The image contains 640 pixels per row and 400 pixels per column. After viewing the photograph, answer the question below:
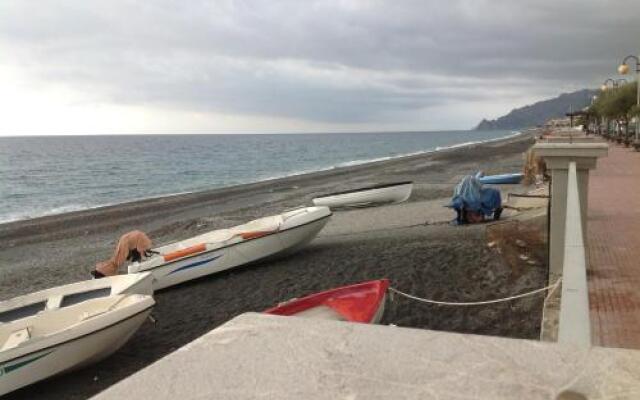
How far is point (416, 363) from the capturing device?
184 cm

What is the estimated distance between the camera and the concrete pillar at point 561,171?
22.4 ft

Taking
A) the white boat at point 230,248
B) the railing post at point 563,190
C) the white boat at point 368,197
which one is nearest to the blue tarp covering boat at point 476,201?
the white boat at point 230,248

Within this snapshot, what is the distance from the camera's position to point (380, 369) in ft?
5.98

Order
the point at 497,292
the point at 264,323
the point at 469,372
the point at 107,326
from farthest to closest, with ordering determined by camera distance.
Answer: the point at 497,292 → the point at 107,326 → the point at 264,323 → the point at 469,372

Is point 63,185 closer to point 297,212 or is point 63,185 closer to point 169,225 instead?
point 169,225

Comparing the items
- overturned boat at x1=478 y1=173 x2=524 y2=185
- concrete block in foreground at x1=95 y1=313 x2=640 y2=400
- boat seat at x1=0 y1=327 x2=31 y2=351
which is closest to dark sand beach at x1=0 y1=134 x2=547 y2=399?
boat seat at x1=0 y1=327 x2=31 y2=351

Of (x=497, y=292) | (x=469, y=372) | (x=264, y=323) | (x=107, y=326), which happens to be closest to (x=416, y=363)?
(x=469, y=372)

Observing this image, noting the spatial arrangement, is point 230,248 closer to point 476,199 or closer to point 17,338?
point 17,338

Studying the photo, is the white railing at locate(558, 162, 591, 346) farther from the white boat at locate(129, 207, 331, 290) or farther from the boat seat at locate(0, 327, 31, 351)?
the white boat at locate(129, 207, 331, 290)

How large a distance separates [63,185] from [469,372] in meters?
52.5

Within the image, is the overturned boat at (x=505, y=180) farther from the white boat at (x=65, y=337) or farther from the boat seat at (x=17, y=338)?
the boat seat at (x=17, y=338)

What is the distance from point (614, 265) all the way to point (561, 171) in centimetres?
165

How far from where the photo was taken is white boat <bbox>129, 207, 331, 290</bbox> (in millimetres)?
11602

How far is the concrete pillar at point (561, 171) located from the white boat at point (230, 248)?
6.34m
